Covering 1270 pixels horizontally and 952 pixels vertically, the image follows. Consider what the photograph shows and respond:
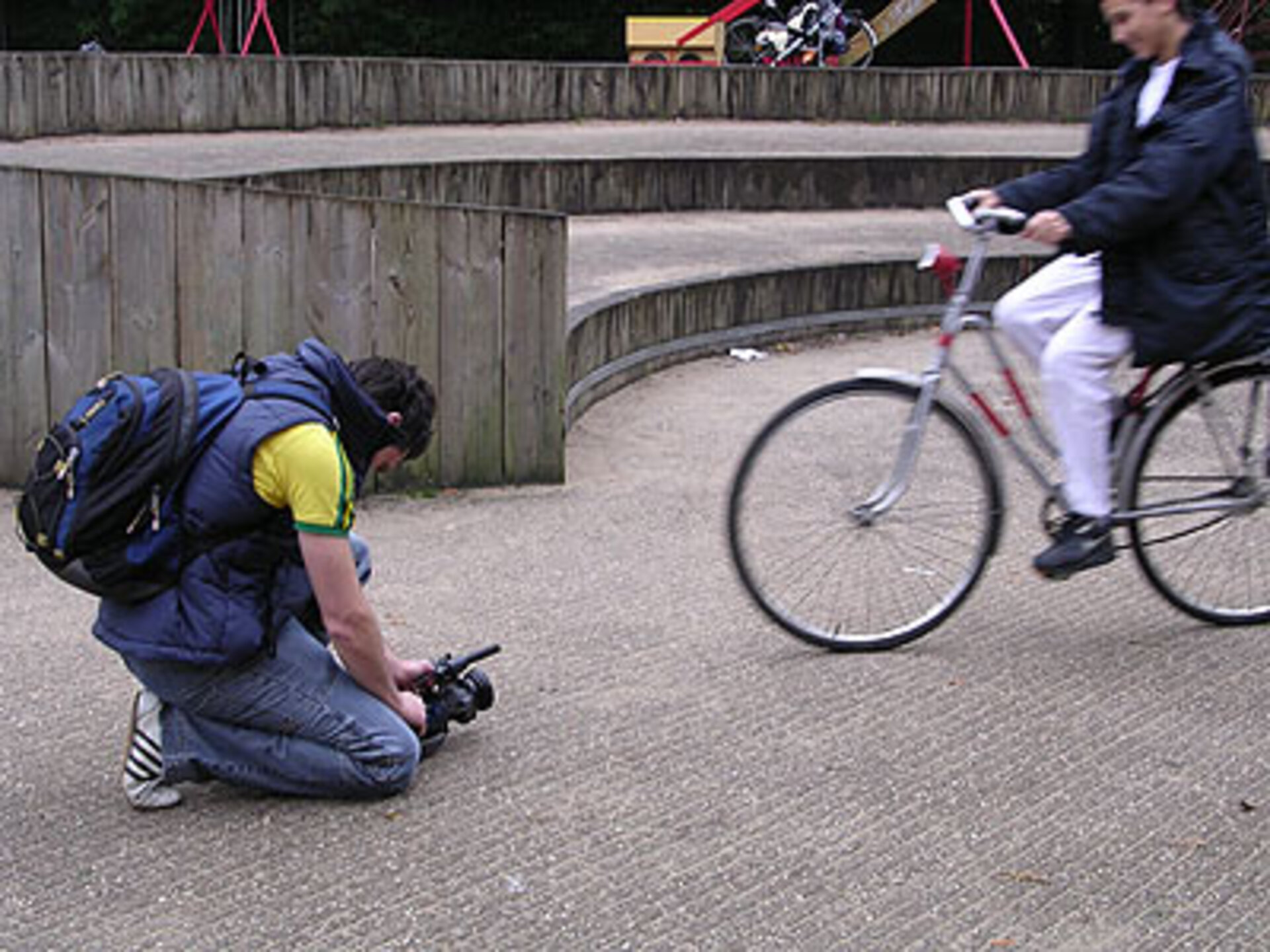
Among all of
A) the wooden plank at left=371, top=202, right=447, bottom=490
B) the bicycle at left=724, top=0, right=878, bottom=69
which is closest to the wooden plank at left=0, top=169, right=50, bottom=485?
the wooden plank at left=371, top=202, right=447, bottom=490

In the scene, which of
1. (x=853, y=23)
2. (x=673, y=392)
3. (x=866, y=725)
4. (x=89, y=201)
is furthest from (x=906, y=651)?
(x=853, y=23)

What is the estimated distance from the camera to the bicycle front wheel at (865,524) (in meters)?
4.62

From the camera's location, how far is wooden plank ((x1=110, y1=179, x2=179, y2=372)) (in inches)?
252

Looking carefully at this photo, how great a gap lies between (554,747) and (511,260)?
2922mm

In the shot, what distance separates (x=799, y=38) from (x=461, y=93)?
25.5 ft

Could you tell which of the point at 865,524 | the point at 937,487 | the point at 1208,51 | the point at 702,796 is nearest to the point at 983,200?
the point at 1208,51

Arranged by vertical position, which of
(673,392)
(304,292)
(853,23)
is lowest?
(673,392)

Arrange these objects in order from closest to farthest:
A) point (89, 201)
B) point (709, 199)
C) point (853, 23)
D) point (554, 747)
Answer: point (554, 747)
point (89, 201)
point (709, 199)
point (853, 23)

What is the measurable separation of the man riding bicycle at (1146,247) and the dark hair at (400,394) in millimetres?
1709

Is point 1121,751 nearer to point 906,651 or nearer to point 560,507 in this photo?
point 906,651

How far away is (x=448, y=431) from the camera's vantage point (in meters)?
6.69

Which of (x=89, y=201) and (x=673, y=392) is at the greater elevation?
(x=89, y=201)

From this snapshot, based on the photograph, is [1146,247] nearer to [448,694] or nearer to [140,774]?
[448,694]

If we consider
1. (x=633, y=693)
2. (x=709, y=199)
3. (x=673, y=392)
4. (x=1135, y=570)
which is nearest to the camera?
(x=633, y=693)
